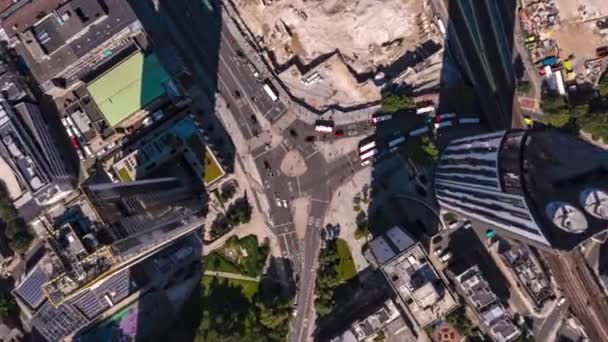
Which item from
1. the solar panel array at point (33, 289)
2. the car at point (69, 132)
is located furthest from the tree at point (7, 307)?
the car at point (69, 132)

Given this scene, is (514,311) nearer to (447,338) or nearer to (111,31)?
(447,338)

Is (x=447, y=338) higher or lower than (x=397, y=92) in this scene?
lower

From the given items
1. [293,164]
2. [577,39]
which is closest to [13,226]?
[293,164]

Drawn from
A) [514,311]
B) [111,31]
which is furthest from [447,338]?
[111,31]

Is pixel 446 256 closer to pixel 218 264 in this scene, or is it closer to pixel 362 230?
pixel 362 230

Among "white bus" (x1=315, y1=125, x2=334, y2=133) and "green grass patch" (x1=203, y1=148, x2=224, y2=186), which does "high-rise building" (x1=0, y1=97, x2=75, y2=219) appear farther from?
"white bus" (x1=315, y1=125, x2=334, y2=133)

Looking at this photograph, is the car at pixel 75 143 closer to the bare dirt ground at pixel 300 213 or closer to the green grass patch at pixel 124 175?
the green grass patch at pixel 124 175
